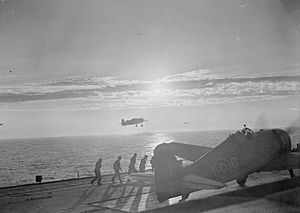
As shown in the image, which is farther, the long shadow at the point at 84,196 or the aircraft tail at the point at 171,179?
the long shadow at the point at 84,196

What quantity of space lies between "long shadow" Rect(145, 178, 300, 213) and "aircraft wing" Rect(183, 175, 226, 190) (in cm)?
91

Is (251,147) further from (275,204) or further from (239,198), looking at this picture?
(275,204)

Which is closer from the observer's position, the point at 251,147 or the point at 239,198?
the point at 239,198

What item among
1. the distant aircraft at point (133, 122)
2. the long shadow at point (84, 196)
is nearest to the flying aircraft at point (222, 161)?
the long shadow at point (84, 196)

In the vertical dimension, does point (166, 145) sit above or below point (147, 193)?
above

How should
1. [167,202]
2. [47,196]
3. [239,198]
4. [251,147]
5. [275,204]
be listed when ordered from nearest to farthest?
[275,204] → [167,202] → [239,198] → [251,147] → [47,196]

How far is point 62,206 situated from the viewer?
16.5 m

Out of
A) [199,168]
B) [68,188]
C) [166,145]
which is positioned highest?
[166,145]

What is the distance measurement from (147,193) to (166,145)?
390cm

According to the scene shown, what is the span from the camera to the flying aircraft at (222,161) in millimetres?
14883

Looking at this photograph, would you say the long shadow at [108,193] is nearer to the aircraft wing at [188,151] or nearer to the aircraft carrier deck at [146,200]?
the aircraft carrier deck at [146,200]

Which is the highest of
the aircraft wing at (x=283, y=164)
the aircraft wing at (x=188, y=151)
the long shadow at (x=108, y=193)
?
the aircraft wing at (x=188, y=151)

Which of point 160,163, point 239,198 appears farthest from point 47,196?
point 239,198

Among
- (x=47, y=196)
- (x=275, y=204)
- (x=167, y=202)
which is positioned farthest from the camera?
(x=47, y=196)
